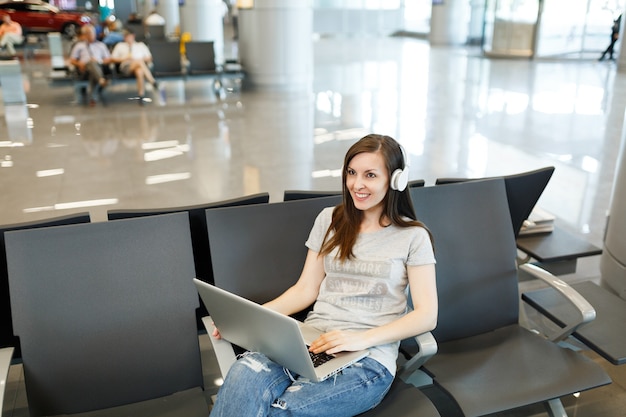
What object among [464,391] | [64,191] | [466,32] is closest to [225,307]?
[464,391]

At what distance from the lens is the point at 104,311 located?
7.70 feet

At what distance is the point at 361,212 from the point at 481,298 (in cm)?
81

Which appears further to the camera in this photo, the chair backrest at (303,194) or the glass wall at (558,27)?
the glass wall at (558,27)

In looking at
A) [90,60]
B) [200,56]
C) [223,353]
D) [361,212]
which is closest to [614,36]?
[200,56]

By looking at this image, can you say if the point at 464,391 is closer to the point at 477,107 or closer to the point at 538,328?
the point at 538,328

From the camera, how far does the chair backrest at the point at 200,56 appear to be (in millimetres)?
10784

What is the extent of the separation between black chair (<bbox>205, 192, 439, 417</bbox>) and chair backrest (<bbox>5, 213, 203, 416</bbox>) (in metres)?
0.16

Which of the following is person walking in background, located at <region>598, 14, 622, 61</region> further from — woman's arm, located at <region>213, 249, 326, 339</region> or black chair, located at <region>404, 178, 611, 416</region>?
woman's arm, located at <region>213, 249, 326, 339</region>

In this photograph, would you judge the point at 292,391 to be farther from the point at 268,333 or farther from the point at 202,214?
the point at 202,214

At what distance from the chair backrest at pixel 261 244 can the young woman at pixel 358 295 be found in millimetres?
203

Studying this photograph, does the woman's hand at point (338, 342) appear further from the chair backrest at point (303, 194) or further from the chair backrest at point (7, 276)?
the chair backrest at point (7, 276)

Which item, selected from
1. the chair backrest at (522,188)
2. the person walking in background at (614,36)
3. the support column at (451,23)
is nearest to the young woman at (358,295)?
the chair backrest at (522,188)

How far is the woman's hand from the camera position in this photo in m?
2.05

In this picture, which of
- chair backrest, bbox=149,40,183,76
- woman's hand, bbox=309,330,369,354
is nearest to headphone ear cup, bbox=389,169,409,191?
woman's hand, bbox=309,330,369,354
